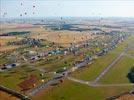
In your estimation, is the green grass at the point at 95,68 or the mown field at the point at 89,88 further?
the green grass at the point at 95,68

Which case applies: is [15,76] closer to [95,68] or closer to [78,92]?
[78,92]

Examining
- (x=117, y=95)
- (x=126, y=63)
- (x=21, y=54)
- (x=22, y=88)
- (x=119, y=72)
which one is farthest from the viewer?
(x=21, y=54)

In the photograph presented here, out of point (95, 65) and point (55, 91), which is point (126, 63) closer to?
point (95, 65)

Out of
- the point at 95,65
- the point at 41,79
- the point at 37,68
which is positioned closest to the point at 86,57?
the point at 95,65

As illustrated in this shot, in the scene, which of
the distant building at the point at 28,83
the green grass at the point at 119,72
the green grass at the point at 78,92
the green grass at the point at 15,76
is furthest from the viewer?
the green grass at the point at 119,72

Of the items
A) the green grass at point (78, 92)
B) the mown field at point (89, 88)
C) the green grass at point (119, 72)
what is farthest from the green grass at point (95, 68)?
the green grass at point (78, 92)

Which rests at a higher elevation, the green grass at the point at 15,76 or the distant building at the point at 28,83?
the distant building at the point at 28,83

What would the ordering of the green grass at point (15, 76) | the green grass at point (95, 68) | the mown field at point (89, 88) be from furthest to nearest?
the green grass at point (95, 68), the green grass at point (15, 76), the mown field at point (89, 88)

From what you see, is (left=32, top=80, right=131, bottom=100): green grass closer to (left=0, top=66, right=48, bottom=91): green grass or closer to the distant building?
the distant building

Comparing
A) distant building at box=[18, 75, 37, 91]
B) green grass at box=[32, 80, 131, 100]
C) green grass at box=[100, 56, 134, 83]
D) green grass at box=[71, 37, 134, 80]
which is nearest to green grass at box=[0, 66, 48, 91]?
distant building at box=[18, 75, 37, 91]

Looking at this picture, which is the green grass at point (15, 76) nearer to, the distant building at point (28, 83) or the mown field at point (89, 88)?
the distant building at point (28, 83)

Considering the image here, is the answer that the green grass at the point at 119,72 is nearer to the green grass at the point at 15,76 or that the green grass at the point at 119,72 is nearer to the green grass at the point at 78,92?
the green grass at the point at 78,92
